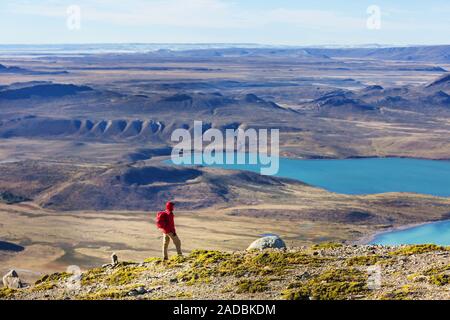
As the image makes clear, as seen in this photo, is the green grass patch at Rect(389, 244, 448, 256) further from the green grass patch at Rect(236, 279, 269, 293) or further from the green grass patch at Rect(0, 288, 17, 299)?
the green grass patch at Rect(0, 288, 17, 299)

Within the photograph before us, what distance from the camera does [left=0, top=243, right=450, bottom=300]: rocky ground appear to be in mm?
12945

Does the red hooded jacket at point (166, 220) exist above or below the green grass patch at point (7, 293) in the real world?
above

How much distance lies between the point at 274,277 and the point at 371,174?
78548 millimetres

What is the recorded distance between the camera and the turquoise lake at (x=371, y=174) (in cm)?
8138

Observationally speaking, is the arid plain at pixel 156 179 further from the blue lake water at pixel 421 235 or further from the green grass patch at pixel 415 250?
the green grass patch at pixel 415 250

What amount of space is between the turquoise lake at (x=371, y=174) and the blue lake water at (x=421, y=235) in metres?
0.79

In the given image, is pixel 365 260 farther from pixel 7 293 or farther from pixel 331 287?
pixel 7 293

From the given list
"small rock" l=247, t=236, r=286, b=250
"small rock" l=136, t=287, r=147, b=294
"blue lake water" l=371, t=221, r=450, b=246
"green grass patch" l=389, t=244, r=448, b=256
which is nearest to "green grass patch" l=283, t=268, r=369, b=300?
"green grass patch" l=389, t=244, r=448, b=256

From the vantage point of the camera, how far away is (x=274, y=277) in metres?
14.1

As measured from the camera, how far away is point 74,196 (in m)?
69.6

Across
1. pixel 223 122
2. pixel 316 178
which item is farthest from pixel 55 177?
pixel 223 122

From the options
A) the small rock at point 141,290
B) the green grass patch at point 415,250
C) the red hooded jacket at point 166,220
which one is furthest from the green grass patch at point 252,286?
the green grass patch at point 415,250

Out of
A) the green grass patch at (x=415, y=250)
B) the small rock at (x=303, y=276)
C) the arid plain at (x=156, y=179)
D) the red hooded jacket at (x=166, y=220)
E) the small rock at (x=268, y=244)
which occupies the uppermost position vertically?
the red hooded jacket at (x=166, y=220)

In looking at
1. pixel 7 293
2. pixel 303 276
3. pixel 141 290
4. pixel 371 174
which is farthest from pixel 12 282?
pixel 371 174
